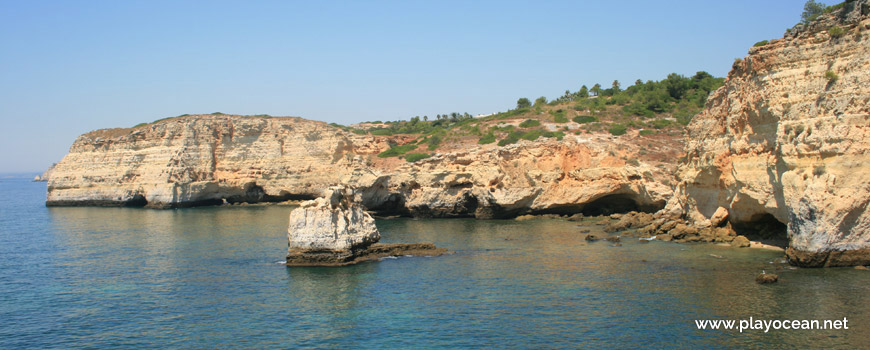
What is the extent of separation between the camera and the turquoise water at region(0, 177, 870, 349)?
15.2 metres

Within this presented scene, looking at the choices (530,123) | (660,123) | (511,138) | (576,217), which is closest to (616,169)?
(576,217)

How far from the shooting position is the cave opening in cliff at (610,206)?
1603 inches

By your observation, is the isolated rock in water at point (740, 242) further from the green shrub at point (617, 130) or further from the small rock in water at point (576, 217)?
the green shrub at point (617, 130)

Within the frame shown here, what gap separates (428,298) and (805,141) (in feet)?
46.9

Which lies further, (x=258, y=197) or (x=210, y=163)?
(x=258, y=197)

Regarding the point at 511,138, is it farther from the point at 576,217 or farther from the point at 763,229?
the point at 763,229

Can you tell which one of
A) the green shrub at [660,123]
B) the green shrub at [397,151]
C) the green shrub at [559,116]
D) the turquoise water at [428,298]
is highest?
the green shrub at [559,116]

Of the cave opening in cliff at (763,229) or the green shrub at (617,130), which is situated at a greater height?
the green shrub at (617,130)

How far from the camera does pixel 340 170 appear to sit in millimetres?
57875

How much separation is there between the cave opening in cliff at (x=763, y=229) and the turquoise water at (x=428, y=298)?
89.0 inches

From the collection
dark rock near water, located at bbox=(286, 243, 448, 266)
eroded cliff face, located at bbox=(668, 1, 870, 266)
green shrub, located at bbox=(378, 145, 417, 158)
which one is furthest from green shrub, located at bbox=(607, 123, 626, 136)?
dark rock near water, located at bbox=(286, 243, 448, 266)

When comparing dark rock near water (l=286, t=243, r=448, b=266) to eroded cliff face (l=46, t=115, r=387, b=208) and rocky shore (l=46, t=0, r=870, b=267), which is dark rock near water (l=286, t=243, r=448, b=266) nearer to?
rocky shore (l=46, t=0, r=870, b=267)

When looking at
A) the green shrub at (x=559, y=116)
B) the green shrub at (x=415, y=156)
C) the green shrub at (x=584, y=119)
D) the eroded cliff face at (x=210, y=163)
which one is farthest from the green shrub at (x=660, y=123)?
the eroded cliff face at (x=210, y=163)

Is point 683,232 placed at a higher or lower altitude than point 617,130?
lower
